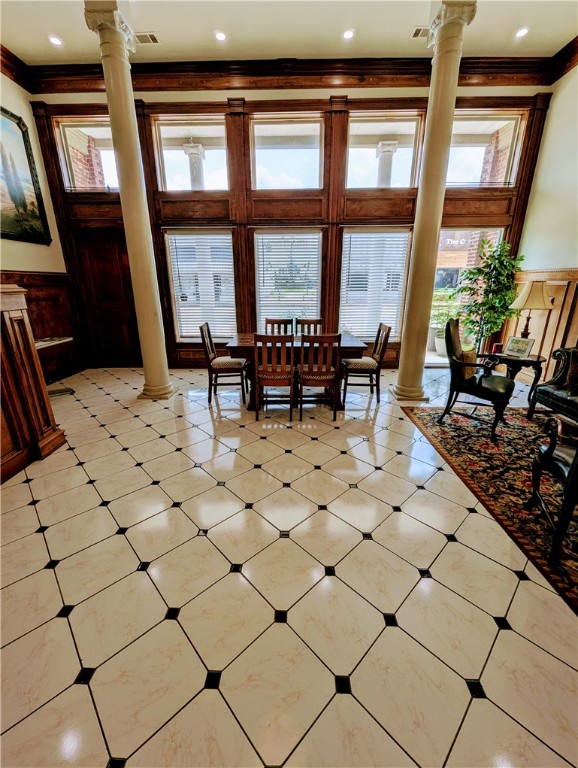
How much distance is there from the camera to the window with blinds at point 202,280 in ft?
16.3

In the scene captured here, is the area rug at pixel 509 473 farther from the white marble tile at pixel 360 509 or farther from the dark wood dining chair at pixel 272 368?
the dark wood dining chair at pixel 272 368

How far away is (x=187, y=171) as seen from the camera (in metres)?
4.82

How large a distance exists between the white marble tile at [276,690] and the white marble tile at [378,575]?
406mm

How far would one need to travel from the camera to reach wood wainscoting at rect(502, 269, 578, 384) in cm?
384

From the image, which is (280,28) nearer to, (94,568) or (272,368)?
(272,368)

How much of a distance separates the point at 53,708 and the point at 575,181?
6.30 metres

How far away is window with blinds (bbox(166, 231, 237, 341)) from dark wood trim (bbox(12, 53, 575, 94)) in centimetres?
191

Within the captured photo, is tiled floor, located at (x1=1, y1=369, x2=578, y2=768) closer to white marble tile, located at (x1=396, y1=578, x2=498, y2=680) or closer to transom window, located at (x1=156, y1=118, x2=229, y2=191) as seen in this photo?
white marble tile, located at (x1=396, y1=578, x2=498, y2=680)

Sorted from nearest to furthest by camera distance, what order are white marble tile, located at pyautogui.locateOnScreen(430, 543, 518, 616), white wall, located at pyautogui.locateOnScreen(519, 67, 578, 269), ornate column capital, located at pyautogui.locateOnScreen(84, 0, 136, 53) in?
white marble tile, located at pyautogui.locateOnScreen(430, 543, 518, 616)
ornate column capital, located at pyautogui.locateOnScreen(84, 0, 136, 53)
white wall, located at pyautogui.locateOnScreen(519, 67, 578, 269)

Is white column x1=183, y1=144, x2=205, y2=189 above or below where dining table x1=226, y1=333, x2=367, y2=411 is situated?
above

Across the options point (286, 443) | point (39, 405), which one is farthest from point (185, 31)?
point (286, 443)

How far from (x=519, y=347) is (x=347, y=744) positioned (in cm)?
378

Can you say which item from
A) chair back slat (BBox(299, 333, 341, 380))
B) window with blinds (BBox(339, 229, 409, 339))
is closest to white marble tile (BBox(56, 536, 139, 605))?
chair back slat (BBox(299, 333, 341, 380))

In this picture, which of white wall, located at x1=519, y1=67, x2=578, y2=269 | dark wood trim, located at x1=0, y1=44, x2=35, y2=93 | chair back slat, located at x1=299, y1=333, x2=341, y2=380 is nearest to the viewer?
chair back slat, located at x1=299, y1=333, x2=341, y2=380
